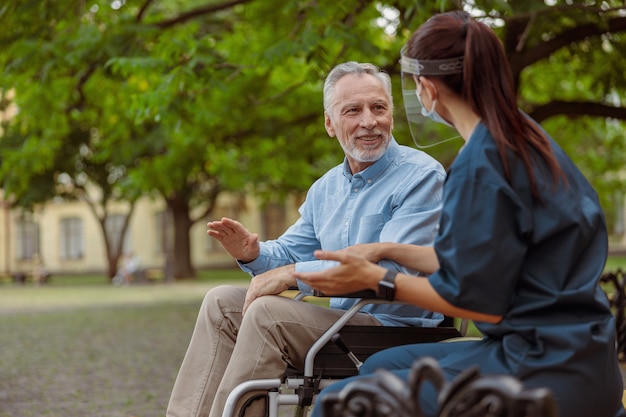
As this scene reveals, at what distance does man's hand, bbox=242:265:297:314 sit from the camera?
3.57 metres

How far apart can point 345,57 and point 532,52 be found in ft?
7.98

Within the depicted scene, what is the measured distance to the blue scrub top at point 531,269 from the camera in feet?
7.76

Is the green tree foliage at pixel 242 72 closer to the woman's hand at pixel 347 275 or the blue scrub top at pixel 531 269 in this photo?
the woman's hand at pixel 347 275

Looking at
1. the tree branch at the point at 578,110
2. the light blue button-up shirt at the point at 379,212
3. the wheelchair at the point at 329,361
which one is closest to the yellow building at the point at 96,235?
the tree branch at the point at 578,110

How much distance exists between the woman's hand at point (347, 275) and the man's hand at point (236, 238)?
3.43 ft

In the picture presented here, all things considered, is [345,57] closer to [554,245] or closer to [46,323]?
[554,245]

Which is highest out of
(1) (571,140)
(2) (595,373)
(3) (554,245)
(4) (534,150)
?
(1) (571,140)

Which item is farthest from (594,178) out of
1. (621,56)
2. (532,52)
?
(532,52)

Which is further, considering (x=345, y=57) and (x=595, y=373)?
(x=345, y=57)

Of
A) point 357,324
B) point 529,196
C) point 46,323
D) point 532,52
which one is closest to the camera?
point 529,196

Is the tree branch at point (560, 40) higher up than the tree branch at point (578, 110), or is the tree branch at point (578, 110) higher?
the tree branch at point (560, 40)

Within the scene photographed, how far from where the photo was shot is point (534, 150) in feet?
8.23

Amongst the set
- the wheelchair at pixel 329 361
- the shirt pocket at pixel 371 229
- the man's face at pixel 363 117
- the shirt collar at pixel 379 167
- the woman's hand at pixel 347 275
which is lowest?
the wheelchair at pixel 329 361

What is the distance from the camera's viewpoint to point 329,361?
132 inches
